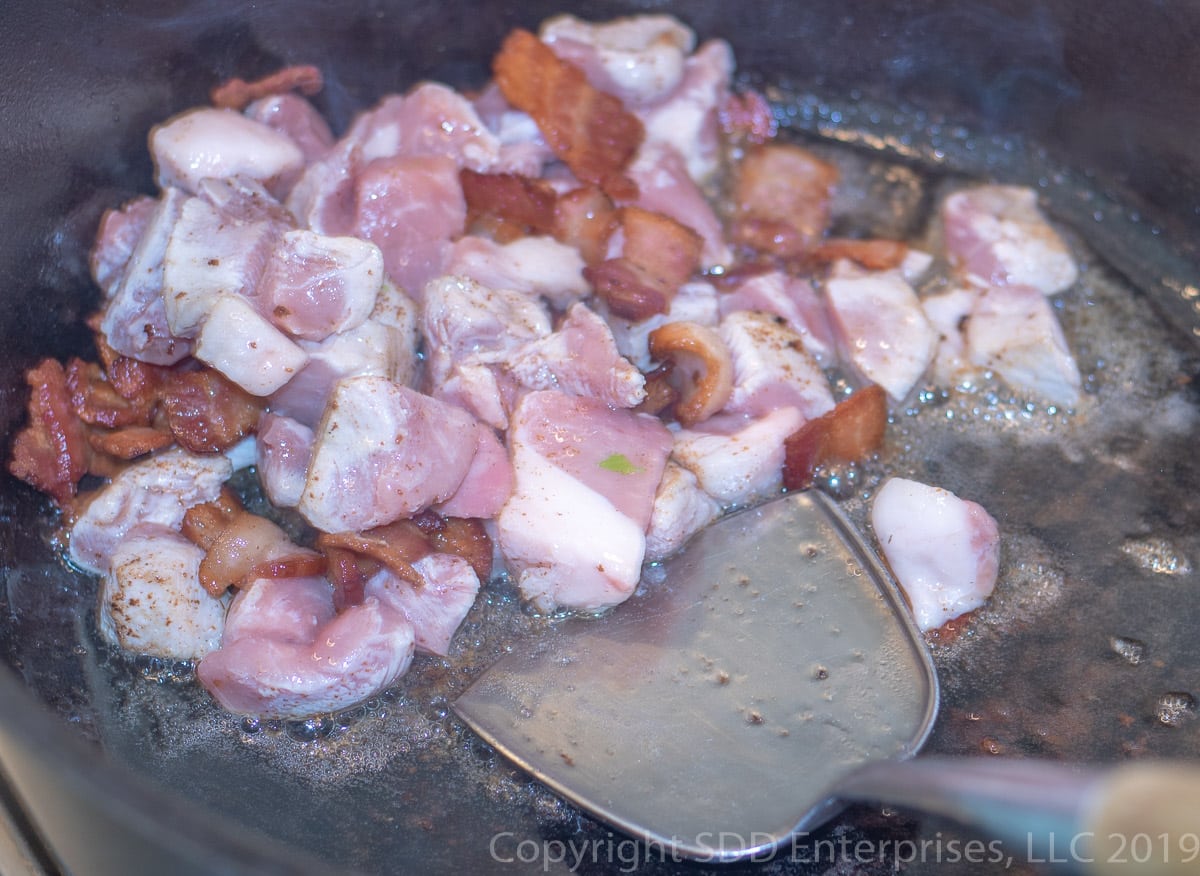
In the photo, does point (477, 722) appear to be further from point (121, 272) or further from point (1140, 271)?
point (1140, 271)

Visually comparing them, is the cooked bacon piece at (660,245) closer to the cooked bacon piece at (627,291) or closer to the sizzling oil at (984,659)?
the cooked bacon piece at (627,291)

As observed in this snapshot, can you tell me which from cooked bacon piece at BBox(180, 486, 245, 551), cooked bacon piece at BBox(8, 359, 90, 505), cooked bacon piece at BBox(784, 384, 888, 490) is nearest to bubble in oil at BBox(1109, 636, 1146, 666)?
cooked bacon piece at BBox(784, 384, 888, 490)

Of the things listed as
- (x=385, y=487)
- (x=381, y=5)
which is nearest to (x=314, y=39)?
(x=381, y=5)

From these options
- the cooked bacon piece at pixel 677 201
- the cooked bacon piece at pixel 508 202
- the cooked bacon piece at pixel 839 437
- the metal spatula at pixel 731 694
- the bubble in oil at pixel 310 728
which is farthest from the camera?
the cooked bacon piece at pixel 677 201

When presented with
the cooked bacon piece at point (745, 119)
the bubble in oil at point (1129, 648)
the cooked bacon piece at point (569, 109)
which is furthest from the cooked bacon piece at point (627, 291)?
the bubble in oil at point (1129, 648)

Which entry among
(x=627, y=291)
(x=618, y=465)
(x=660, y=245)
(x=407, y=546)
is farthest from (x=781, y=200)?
(x=407, y=546)

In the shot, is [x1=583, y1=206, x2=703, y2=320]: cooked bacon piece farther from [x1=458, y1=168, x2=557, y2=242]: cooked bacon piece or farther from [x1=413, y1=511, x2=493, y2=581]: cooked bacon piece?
[x1=413, y1=511, x2=493, y2=581]: cooked bacon piece
